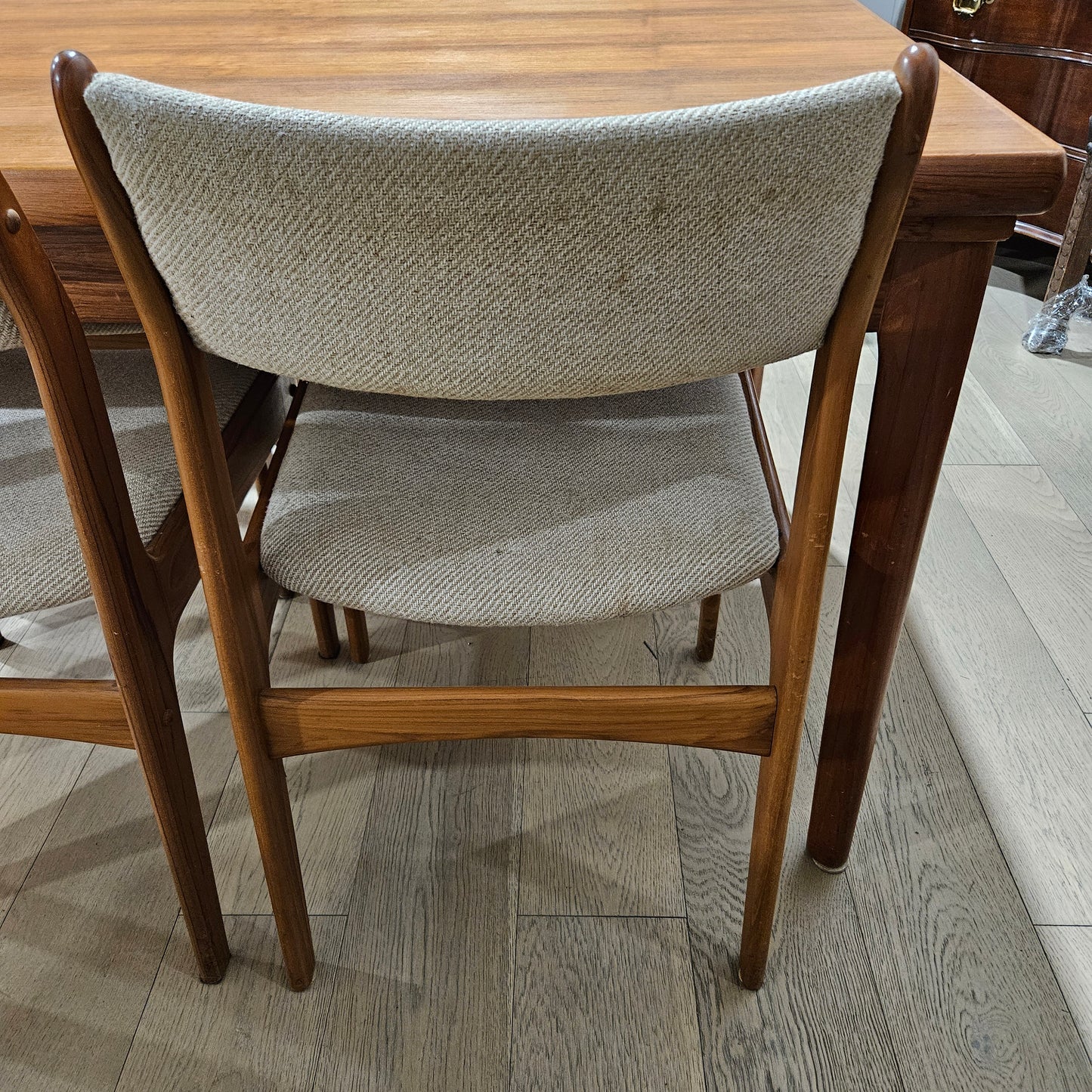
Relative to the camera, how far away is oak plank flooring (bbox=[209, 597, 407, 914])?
1.04 metres

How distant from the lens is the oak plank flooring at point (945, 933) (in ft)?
2.90

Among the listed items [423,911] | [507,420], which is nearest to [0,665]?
[423,911]

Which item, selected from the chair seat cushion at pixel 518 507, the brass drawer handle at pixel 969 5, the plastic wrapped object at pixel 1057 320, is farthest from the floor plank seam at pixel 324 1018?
the brass drawer handle at pixel 969 5

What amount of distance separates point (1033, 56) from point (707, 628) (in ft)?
5.53

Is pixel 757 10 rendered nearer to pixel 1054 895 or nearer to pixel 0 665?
pixel 1054 895

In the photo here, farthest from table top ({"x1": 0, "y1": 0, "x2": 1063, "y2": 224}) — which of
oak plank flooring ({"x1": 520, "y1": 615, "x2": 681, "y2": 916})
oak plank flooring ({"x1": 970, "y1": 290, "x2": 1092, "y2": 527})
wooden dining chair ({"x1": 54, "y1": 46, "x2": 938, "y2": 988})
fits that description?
oak plank flooring ({"x1": 970, "y1": 290, "x2": 1092, "y2": 527})

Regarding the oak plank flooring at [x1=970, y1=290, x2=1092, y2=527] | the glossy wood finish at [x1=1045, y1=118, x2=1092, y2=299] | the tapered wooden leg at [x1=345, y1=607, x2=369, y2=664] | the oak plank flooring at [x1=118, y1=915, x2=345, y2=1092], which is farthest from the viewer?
the glossy wood finish at [x1=1045, y1=118, x2=1092, y2=299]

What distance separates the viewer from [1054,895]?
3.34ft

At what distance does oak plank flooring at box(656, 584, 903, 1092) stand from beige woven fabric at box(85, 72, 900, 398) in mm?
624

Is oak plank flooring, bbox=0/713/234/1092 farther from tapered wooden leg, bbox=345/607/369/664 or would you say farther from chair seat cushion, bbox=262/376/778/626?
chair seat cushion, bbox=262/376/778/626

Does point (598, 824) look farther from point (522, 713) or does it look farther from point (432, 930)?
point (522, 713)

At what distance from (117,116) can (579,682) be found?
93cm

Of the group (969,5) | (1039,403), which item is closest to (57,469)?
(1039,403)

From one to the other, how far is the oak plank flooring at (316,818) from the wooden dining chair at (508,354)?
121 mm
